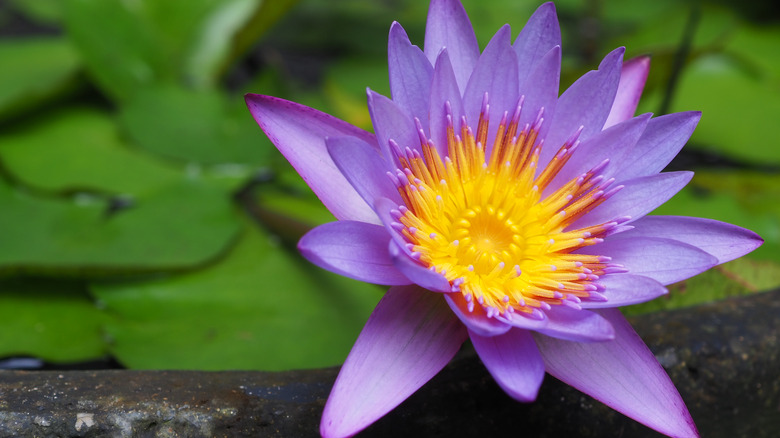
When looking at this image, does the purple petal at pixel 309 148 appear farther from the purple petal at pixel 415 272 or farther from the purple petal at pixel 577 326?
the purple petal at pixel 577 326

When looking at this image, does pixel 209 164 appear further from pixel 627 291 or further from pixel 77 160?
pixel 627 291

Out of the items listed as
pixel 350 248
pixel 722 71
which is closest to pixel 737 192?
pixel 722 71

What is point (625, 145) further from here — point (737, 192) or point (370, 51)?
point (370, 51)

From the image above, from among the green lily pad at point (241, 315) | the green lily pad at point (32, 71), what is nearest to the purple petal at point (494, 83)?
the green lily pad at point (241, 315)

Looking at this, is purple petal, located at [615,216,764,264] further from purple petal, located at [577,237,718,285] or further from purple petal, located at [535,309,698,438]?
purple petal, located at [535,309,698,438]

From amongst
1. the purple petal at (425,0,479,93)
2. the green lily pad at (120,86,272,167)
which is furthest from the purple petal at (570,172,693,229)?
the green lily pad at (120,86,272,167)

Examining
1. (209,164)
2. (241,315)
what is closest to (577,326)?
(241,315)
